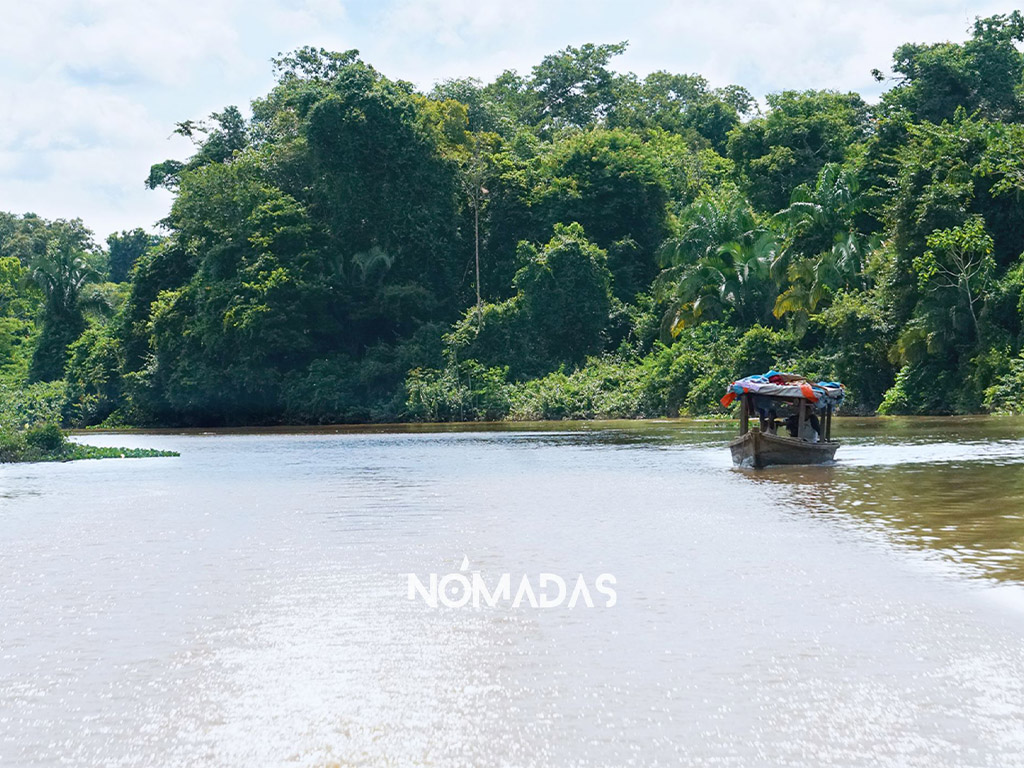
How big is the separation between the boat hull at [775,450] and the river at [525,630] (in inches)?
124

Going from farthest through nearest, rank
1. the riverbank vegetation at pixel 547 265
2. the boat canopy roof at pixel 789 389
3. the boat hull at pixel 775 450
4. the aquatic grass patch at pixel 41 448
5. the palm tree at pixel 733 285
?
1. the palm tree at pixel 733 285
2. the riverbank vegetation at pixel 547 265
3. the aquatic grass patch at pixel 41 448
4. the boat canopy roof at pixel 789 389
5. the boat hull at pixel 775 450

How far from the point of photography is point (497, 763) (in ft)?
21.9

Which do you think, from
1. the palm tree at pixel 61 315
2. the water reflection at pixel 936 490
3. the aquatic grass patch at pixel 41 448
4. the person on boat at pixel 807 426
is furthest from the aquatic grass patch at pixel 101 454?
the palm tree at pixel 61 315

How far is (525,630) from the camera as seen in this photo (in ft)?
32.2

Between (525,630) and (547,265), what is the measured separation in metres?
43.6

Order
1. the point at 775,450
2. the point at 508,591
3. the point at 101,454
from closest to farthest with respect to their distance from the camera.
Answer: the point at 508,591 → the point at 775,450 → the point at 101,454

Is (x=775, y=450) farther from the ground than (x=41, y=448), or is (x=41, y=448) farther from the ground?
(x=41, y=448)

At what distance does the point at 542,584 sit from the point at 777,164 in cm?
4354

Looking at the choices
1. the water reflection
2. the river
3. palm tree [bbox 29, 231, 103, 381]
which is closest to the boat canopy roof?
the water reflection

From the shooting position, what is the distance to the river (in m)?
7.04

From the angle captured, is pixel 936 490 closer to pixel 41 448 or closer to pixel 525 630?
pixel 525 630

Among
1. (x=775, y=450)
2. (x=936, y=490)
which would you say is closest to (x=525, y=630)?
(x=936, y=490)

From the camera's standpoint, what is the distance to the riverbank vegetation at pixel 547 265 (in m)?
41.3

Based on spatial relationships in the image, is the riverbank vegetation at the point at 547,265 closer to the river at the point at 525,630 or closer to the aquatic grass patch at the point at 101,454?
the aquatic grass patch at the point at 101,454
